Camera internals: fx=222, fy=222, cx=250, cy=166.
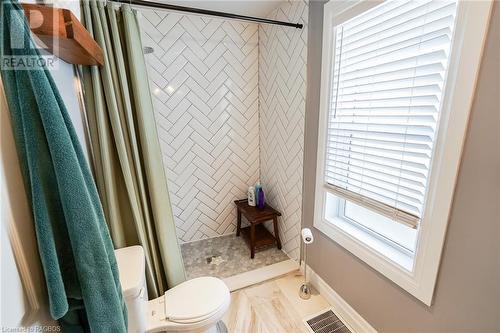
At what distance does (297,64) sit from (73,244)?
1743 mm

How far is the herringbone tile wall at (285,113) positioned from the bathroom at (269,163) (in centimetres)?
2

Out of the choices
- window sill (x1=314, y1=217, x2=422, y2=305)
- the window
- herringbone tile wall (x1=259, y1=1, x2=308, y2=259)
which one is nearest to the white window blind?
the window

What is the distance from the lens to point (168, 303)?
125 cm

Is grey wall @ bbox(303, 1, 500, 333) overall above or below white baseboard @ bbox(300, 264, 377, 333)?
above

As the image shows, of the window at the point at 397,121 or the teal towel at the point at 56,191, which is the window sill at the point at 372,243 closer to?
the window at the point at 397,121

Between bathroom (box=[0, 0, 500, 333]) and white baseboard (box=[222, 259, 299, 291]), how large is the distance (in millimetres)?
16

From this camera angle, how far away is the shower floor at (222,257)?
204 cm

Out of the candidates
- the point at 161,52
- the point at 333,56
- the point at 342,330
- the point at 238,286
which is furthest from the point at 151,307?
the point at 161,52

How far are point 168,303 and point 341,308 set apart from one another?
45.8 inches

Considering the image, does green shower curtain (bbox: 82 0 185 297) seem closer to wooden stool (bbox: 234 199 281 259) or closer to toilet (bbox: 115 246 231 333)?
toilet (bbox: 115 246 231 333)

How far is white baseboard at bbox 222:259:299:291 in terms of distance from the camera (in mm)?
1857

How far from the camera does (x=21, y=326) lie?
55 centimetres

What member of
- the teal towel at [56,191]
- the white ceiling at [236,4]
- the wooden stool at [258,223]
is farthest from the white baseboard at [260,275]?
the white ceiling at [236,4]

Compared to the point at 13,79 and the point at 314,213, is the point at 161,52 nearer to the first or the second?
the point at 13,79
